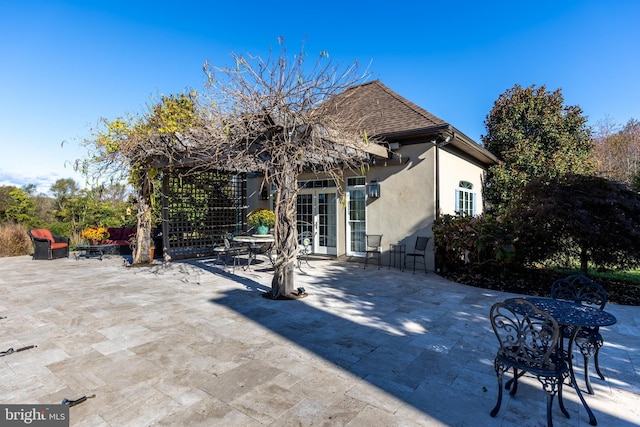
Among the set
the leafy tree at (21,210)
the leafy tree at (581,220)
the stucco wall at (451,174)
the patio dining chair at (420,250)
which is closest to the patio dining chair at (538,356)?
the leafy tree at (581,220)

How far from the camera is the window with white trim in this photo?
9852 mm

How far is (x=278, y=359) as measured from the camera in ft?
10.8

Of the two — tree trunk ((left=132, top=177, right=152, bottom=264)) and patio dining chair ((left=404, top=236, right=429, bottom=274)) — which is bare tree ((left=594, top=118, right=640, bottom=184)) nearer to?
patio dining chair ((left=404, top=236, right=429, bottom=274))

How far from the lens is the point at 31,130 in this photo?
35.0ft

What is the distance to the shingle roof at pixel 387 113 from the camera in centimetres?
855

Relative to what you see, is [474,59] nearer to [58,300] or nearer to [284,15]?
[284,15]

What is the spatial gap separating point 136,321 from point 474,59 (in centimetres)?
1392

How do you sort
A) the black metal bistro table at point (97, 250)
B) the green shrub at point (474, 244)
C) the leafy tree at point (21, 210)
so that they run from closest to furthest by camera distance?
the green shrub at point (474, 244) → the black metal bistro table at point (97, 250) → the leafy tree at point (21, 210)

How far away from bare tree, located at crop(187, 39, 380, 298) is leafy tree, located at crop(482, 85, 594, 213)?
8767mm

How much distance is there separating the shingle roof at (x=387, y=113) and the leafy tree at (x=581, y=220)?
2.69 m

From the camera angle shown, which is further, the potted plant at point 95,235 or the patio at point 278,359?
the potted plant at point 95,235

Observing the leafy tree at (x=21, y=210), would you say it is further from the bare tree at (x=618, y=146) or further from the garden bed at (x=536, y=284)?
the bare tree at (x=618, y=146)

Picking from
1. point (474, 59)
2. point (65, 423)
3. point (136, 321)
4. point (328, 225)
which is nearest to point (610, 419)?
point (65, 423)

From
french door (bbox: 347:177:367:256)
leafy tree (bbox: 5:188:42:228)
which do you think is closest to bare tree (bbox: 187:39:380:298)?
french door (bbox: 347:177:367:256)
